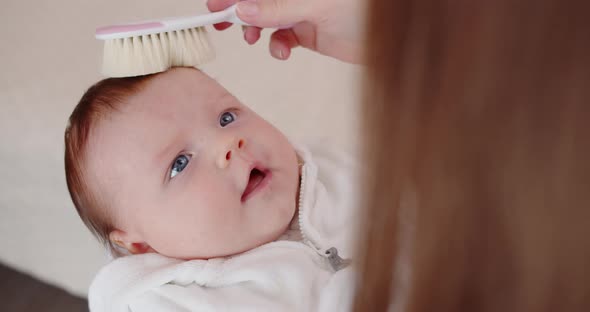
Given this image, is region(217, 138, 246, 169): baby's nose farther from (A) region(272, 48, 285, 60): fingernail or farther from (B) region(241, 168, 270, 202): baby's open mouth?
(A) region(272, 48, 285, 60): fingernail

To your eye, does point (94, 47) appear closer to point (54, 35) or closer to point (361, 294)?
point (54, 35)

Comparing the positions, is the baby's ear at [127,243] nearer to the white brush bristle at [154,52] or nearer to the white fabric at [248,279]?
the white fabric at [248,279]

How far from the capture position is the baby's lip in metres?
0.79

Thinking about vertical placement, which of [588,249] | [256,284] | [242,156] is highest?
[588,249]

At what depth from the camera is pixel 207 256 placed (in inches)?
31.8

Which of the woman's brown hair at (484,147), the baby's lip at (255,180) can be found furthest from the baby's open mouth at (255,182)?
the woman's brown hair at (484,147)

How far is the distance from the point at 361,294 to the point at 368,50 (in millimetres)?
174

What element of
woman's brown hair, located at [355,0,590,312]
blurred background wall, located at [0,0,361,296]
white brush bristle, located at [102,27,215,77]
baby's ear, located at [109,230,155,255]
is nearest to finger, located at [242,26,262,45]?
white brush bristle, located at [102,27,215,77]

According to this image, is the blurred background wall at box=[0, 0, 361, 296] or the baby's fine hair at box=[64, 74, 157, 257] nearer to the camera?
the baby's fine hair at box=[64, 74, 157, 257]

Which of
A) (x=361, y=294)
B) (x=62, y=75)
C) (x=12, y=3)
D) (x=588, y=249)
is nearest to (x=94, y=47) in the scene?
(x=62, y=75)

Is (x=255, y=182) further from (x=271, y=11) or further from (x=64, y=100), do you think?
(x=64, y=100)

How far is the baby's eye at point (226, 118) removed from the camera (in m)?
0.83

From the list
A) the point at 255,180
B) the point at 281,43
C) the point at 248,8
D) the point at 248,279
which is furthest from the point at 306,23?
the point at 248,279

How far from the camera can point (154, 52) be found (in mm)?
801
